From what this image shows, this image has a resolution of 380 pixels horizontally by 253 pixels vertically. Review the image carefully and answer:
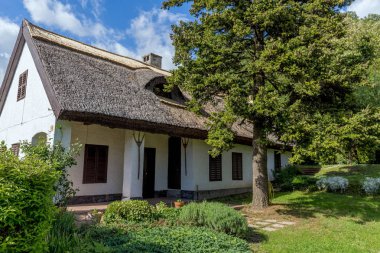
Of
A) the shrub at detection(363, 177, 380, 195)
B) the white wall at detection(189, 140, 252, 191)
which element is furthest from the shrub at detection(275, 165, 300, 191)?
the shrub at detection(363, 177, 380, 195)

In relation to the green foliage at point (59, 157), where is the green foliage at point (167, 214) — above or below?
below

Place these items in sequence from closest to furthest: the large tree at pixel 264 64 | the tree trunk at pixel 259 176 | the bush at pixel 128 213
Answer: the bush at pixel 128 213
the large tree at pixel 264 64
the tree trunk at pixel 259 176

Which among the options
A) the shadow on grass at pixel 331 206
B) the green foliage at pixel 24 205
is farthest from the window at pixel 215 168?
the green foliage at pixel 24 205

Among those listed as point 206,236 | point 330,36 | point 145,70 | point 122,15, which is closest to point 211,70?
point 330,36

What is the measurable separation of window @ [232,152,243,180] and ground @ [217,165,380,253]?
6.56 ft

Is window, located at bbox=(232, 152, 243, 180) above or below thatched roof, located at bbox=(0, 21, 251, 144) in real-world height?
below

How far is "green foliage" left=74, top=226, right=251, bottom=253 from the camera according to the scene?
16.6 feet

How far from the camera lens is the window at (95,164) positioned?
1113cm

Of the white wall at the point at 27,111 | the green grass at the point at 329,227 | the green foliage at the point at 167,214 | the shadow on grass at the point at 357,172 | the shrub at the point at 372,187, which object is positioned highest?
the white wall at the point at 27,111

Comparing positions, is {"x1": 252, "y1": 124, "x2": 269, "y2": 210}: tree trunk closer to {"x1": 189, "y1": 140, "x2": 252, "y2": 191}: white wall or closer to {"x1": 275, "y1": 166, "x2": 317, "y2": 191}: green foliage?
{"x1": 189, "y1": 140, "x2": 252, "y2": 191}: white wall

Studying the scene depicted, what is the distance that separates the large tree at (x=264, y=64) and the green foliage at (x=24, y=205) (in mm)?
6911

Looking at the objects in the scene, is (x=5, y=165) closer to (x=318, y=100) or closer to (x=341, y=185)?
(x=318, y=100)

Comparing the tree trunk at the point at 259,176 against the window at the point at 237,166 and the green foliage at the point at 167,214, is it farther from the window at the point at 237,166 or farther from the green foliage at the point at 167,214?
the window at the point at 237,166

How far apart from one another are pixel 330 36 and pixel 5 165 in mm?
9707
